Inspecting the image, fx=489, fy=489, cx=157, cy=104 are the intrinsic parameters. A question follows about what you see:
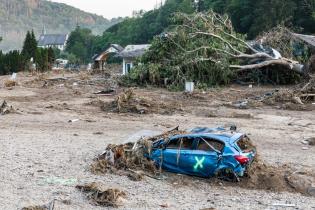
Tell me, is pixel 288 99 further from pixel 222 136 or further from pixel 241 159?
pixel 241 159

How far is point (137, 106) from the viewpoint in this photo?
20328 mm

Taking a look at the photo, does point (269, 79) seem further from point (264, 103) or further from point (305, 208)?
point (305, 208)

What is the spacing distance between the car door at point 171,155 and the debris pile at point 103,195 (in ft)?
5.36

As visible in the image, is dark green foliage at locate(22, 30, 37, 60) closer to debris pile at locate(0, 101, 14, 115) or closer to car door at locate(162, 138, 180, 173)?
debris pile at locate(0, 101, 14, 115)

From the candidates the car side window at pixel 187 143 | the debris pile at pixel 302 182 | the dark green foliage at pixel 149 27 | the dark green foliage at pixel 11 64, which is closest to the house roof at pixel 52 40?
the dark green foliage at pixel 149 27

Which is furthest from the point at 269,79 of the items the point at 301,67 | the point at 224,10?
the point at 224,10

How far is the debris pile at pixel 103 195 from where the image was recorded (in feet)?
29.1

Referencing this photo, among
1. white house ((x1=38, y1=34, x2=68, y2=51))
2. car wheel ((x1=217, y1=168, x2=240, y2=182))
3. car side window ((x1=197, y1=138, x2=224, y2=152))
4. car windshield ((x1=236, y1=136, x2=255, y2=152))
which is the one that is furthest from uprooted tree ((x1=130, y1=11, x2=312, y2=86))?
white house ((x1=38, y1=34, x2=68, y2=51))

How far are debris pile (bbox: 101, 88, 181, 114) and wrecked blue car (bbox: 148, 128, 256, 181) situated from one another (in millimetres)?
9284

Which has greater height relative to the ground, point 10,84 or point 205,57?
point 205,57

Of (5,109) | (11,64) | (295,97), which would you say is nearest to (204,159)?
(5,109)

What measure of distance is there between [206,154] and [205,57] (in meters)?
17.8

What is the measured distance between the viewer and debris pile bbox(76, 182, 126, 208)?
886 cm

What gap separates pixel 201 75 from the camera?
27.6 meters
